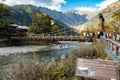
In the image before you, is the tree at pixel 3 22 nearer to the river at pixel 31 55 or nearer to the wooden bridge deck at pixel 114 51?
the river at pixel 31 55

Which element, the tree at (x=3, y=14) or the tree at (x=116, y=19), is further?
the tree at (x=116, y=19)

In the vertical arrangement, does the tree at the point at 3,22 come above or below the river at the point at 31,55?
above

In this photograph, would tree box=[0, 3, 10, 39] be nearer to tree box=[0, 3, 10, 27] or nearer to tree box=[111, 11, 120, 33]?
tree box=[0, 3, 10, 27]

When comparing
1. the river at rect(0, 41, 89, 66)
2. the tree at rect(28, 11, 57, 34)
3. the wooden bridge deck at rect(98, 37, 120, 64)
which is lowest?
the river at rect(0, 41, 89, 66)

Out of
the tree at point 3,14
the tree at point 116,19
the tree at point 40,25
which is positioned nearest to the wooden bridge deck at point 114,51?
the tree at point 3,14

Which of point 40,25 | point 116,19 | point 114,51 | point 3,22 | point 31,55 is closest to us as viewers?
point 114,51

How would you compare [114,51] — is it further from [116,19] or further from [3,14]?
[116,19]

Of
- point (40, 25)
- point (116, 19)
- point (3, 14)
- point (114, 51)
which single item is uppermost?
point (3, 14)

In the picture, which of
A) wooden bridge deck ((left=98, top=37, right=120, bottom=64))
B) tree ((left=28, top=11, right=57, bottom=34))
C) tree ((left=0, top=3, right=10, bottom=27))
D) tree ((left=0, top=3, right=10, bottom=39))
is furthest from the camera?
tree ((left=28, top=11, right=57, bottom=34))

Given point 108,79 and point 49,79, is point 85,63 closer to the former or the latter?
point 108,79

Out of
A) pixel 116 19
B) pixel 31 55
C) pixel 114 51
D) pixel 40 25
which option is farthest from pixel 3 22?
pixel 114 51

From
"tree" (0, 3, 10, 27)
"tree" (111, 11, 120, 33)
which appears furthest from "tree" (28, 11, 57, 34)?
"tree" (111, 11, 120, 33)

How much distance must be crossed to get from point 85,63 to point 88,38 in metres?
35.5

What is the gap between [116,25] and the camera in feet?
253
